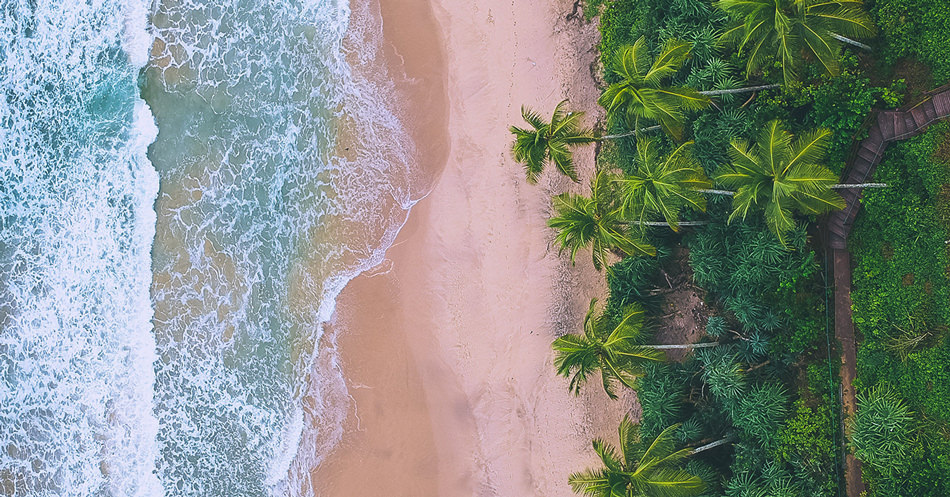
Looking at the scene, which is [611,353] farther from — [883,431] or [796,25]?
[796,25]

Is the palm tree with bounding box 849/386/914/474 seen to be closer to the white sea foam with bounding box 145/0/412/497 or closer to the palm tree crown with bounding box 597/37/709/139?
the palm tree crown with bounding box 597/37/709/139

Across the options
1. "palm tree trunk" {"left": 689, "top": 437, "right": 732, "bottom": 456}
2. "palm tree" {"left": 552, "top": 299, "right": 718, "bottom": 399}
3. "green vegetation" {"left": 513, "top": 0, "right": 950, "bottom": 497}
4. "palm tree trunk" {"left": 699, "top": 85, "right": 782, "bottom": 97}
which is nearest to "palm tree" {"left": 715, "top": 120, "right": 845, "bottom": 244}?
"green vegetation" {"left": 513, "top": 0, "right": 950, "bottom": 497}

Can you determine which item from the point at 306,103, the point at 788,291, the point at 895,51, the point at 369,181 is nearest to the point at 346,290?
the point at 369,181

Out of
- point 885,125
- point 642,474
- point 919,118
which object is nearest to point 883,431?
point 642,474

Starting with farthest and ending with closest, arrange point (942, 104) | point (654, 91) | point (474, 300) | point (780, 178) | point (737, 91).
Result: point (474, 300) < point (737, 91) < point (942, 104) < point (654, 91) < point (780, 178)

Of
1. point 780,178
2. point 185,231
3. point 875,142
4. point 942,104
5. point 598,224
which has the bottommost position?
point 185,231

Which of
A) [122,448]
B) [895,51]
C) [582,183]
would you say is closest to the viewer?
[895,51]

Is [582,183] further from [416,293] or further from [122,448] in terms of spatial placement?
[122,448]
